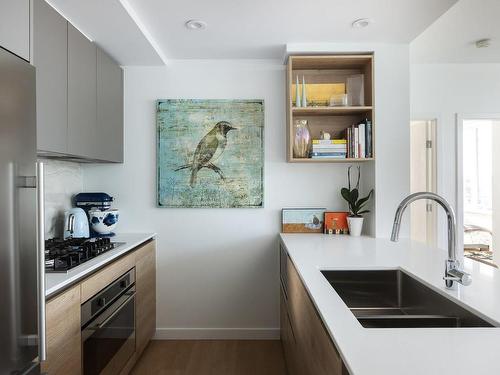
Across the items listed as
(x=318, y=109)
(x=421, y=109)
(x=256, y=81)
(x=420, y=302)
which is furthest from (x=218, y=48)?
(x=420, y=302)

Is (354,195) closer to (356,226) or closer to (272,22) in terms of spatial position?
(356,226)

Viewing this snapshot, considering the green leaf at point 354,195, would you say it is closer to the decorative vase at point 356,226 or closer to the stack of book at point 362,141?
the decorative vase at point 356,226

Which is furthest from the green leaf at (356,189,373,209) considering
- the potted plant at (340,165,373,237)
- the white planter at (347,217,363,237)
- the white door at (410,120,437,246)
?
the white door at (410,120,437,246)

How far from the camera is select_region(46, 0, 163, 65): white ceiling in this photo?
186cm

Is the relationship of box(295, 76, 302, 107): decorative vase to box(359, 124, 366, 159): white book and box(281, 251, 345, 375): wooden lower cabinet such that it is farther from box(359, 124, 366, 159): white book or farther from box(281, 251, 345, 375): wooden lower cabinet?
box(281, 251, 345, 375): wooden lower cabinet

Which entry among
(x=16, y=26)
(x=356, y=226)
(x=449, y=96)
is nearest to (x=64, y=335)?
(x=16, y=26)

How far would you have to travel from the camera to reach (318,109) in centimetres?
254

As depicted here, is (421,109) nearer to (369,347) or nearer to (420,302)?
(420,302)

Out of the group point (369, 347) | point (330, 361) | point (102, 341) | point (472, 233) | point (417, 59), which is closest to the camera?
point (369, 347)

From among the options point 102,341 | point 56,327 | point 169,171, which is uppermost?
point 169,171

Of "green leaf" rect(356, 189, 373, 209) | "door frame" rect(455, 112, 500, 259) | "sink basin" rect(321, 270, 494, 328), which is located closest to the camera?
"sink basin" rect(321, 270, 494, 328)

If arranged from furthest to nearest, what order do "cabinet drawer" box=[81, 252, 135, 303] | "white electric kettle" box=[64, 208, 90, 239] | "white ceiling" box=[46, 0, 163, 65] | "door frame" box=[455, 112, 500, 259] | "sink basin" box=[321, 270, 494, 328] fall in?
"door frame" box=[455, 112, 500, 259]
"white electric kettle" box=[64, 208, 90, 239]
"white ceiling" box=[46, 0, 163, 65]
"cabinet drawer" box=[81, 252, 135, 303]
"sink basin" box=[321, 270, 494, 328]

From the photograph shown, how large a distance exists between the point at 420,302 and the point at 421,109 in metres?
2.31

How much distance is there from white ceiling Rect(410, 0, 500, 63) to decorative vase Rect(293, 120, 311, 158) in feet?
3.80
